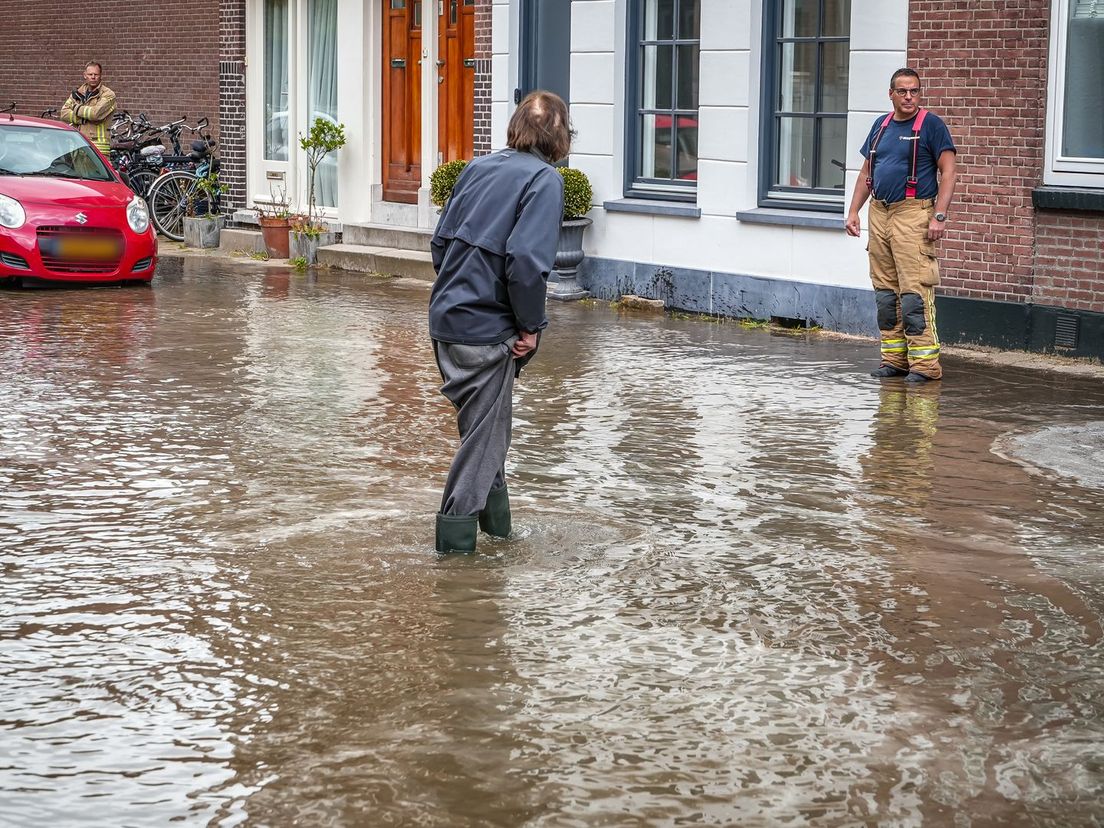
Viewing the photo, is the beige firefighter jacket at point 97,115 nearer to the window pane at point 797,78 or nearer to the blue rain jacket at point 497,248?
the window pane at point 797,78

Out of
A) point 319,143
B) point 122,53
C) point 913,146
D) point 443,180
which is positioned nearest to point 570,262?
point 443,180

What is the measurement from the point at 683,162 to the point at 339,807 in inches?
455

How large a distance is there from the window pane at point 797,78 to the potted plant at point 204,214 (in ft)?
28.4

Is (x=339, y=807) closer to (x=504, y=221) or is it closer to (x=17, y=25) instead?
(x=504, y=221)

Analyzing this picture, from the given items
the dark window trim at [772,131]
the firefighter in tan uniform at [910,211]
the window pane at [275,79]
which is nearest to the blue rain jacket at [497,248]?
the firefighter in tan uniform at [910,211]

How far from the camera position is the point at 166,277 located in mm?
16844

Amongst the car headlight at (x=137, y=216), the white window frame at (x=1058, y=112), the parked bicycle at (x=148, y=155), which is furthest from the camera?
the parked bicycle at (x=148, y=155)

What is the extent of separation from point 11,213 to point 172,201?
21.1 feet

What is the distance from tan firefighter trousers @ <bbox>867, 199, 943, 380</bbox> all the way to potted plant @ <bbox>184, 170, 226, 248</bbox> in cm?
1118

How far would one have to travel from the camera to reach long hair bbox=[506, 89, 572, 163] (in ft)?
20.0

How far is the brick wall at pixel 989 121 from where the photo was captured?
11.7 meters

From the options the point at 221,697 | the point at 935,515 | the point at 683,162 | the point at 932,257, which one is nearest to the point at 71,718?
the point at 221,697

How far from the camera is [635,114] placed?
15.3 meters

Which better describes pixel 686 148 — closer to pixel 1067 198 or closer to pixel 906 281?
pixel 1067 198
